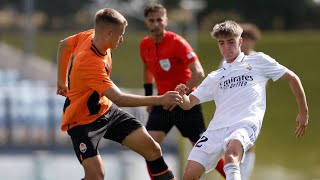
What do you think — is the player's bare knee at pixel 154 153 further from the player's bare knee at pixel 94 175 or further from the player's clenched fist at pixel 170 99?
the player's clenched fist at pixel 170 99

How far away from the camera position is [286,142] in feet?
74.2

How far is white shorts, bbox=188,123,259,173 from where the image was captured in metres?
7.53

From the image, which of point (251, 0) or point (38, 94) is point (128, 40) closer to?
point (38, 94)

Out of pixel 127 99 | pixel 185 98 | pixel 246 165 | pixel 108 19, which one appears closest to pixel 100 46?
pixel 108 19

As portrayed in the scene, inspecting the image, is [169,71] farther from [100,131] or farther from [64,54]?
[100,131]

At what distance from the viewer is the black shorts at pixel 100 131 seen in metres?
7.90

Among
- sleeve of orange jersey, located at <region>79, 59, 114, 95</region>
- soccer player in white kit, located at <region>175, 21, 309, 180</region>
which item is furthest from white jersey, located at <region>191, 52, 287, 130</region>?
sleeve of orange jersey, located at <region>79, 59, 114, 95</region>

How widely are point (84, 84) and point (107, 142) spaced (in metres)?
9.00

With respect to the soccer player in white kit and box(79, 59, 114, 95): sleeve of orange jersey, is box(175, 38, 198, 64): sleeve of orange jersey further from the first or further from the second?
box(79, 59, 114, 95): sleeve of orange jersey

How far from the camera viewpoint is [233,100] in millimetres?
7672

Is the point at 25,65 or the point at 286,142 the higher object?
the point at 25,65

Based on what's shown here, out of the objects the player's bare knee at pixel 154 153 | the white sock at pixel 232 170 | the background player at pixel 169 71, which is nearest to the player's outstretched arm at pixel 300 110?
the white sock at pixel 232 170

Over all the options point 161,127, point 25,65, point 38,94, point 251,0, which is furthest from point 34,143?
point 251,0

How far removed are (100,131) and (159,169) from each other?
0.67 metres
